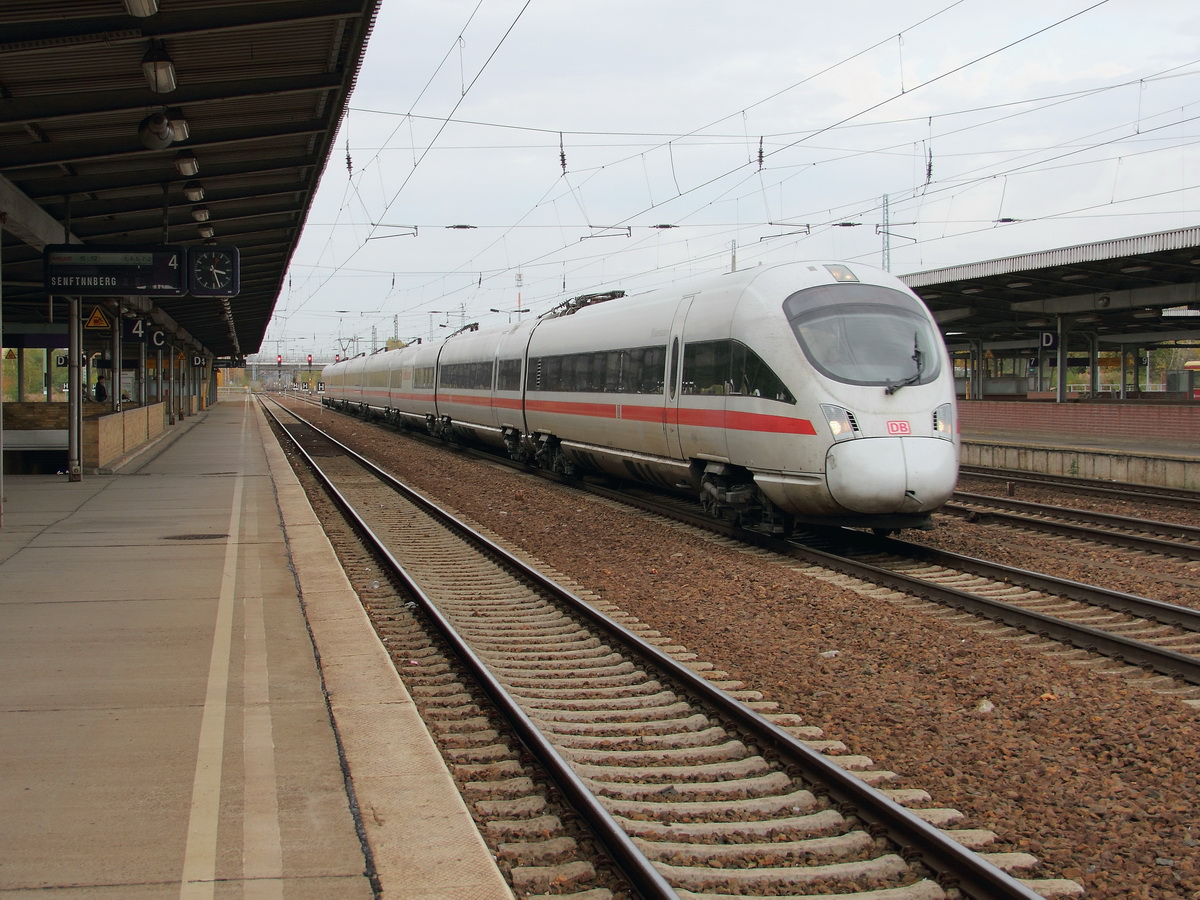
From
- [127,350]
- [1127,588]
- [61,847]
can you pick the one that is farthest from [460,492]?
[127,350]

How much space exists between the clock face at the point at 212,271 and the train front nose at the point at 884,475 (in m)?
9.62

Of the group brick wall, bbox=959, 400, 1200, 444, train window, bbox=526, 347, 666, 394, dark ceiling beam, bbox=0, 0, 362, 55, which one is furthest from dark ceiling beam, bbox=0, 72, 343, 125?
brick wall, bbox=959, 400, 1200, 444

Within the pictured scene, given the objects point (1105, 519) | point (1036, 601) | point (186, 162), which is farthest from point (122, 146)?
point (1105, 519)

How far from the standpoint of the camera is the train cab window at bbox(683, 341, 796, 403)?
1072 cm

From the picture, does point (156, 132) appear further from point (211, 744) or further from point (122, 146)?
point (211, 744)

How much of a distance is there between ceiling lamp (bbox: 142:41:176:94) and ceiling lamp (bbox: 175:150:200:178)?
11.5 feet

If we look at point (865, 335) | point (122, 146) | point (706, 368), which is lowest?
point (706, 368)

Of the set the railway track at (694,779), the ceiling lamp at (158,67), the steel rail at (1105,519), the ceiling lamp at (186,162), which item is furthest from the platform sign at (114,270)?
the steel rail at (1105,519)

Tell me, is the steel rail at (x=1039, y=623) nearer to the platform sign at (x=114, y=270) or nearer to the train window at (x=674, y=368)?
the train window at (x=674, y=368)

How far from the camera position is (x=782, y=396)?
34.4 feet

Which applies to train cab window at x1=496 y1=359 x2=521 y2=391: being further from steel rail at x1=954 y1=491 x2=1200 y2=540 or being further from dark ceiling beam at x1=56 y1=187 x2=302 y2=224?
steel rail at x1=954 y1=491 x2=1200 y2=540

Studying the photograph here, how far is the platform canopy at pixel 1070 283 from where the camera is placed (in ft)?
67.8

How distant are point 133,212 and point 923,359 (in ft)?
39.7

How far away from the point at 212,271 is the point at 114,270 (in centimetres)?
131
